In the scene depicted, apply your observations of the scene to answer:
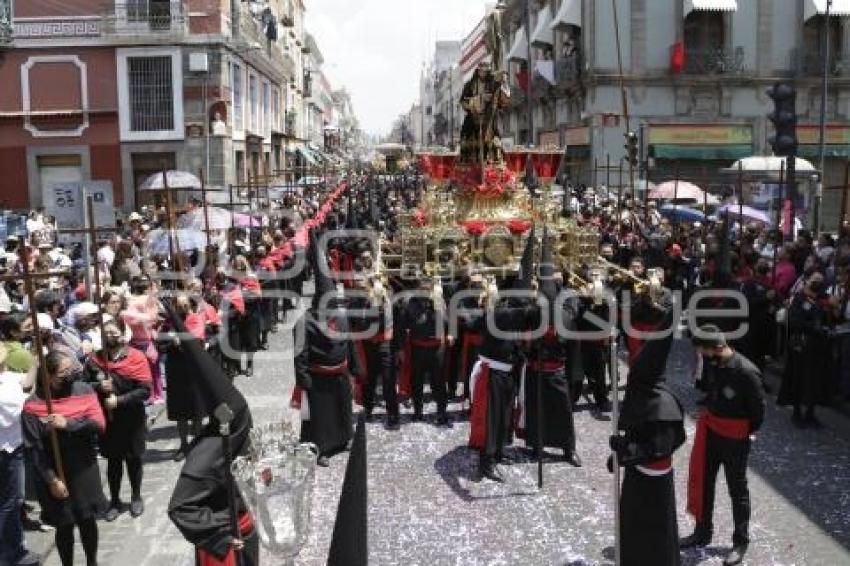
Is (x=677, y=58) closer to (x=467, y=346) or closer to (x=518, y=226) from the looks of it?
(x=518, y=226)

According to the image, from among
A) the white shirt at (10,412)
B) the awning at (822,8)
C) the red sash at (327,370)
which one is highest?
the awning at (822,8)

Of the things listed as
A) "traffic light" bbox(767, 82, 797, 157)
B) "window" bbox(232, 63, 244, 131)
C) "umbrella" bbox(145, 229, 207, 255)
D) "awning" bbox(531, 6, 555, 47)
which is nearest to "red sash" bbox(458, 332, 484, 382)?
"traffic light" bbox(767, 82, 797, 157)

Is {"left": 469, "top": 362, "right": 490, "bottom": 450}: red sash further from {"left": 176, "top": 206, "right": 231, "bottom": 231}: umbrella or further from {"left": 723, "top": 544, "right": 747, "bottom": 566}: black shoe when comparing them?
{"left": 176, "top": 206, "right": 231, "bottom": 231}: umbrella

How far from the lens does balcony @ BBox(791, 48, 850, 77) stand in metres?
32.2

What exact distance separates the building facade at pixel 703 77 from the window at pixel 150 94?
13338mm

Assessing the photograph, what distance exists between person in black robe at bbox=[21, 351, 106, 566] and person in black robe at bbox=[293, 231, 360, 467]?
2.54 metres

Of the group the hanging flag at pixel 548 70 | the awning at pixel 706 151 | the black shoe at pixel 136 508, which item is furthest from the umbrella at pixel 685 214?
the hanging flag at pixel 548 70

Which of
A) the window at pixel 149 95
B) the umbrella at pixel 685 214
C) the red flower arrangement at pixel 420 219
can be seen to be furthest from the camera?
the window at pixel 149 95

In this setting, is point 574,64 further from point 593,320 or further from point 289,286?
point 593,320

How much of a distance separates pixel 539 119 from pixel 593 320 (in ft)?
109

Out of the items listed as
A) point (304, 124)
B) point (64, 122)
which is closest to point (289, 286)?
point (64, 122)

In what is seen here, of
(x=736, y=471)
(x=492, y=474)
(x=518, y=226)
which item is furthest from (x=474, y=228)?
(x=736, y=471)

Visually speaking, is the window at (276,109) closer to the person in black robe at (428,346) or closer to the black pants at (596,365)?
the person in black robe at (428,346)

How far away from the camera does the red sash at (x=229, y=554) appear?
4.84m
